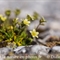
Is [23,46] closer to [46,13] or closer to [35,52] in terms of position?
[35,52]

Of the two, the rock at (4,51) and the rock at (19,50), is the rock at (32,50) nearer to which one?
the rock at (19,50)

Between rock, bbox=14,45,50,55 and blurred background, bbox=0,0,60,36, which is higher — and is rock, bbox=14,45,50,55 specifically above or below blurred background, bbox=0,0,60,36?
below

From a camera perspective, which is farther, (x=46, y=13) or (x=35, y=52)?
(x=46, y=13)

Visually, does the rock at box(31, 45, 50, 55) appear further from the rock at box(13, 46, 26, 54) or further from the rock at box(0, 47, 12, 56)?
the rock at box(0, 47, 12, 56)

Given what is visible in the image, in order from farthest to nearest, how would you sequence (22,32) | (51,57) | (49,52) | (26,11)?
(26,11) → (22,32) → (49,52) → (51,57)

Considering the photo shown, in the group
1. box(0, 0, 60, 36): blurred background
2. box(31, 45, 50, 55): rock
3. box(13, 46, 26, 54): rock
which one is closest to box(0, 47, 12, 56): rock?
box(13, 46, 26, 54): rock

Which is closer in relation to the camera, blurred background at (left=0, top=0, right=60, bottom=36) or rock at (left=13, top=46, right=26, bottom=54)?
rock at (left=13, top=46, right=26, bottom=54)

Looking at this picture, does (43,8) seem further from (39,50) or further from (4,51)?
(4,51)

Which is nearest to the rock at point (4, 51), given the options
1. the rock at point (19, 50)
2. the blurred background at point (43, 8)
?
the rock at point (19, 50)

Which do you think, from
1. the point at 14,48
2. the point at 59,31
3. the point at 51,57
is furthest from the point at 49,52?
the point at 59,31

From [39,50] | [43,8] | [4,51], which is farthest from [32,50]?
[43,8]

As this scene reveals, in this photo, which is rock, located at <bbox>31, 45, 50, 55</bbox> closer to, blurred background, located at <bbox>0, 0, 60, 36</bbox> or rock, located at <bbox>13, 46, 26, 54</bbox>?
rock, located at <bbox>13, 46, 26, 54</bbox>
